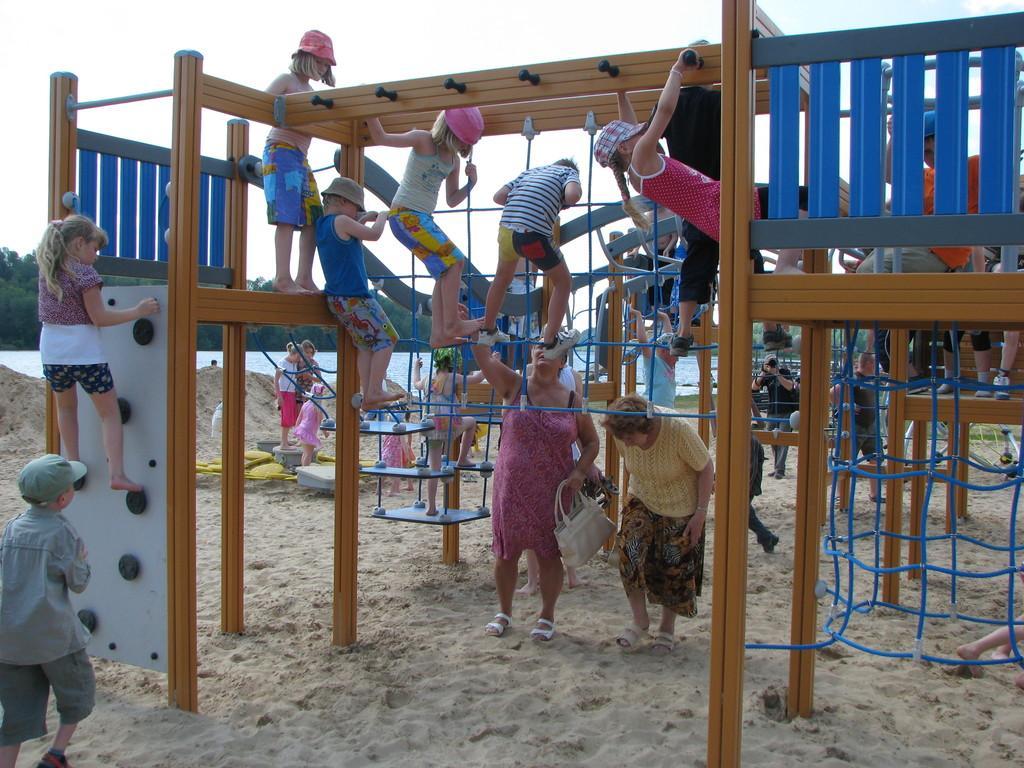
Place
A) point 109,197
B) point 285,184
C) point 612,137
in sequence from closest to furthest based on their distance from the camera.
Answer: point 612,137 < point 285,184 < point 109,197

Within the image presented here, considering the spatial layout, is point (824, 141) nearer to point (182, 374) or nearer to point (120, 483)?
point (182, 374)

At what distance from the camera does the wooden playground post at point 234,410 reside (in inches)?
210

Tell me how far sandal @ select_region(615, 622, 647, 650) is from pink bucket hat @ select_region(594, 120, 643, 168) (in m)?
2.69

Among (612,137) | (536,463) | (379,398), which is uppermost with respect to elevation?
(612,137)

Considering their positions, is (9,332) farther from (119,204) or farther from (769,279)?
(769,279)

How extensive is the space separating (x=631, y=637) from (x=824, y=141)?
3.09 metres

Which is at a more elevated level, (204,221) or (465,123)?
(465,123)

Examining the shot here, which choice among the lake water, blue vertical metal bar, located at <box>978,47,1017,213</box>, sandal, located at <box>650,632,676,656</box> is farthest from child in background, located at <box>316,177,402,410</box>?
the lake water

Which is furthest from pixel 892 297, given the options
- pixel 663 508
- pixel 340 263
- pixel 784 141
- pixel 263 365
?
pixel 263 365

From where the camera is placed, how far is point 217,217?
18.3 feet

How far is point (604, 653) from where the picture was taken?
5.10 m

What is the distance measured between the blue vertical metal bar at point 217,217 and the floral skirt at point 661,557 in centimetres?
293

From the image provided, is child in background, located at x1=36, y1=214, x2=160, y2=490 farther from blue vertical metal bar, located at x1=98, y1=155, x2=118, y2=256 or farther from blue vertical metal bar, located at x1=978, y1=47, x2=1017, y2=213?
blue vertical metal bar, located at x1=978, y1=47, x2=1017, y2=213

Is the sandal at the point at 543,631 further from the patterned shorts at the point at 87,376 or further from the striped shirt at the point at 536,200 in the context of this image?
the patterned shorts at the point at 87,376
